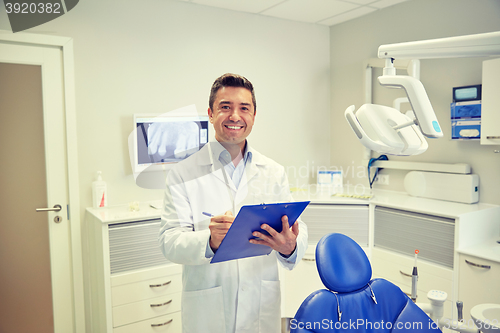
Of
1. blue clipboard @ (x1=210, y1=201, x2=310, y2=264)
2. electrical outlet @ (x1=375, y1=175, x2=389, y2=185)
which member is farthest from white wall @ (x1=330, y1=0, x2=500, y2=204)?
blue clipboard @ (x1=210, y1=201, x2=310, y2=264)

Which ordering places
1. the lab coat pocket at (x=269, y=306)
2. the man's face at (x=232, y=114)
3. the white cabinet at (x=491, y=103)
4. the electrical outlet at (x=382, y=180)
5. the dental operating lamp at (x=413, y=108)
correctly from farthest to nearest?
the electrical outlet at (x=382, y=180) < the white cabinet at (x=491, y=103) < the lab coat pocket at (x=269, y=306) < the man's face at (x=232, y=114) < the dental operating lamp at (x=413, y=108)

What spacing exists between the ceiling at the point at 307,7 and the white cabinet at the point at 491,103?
3.49 ft

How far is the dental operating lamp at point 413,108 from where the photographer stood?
0.96 meters

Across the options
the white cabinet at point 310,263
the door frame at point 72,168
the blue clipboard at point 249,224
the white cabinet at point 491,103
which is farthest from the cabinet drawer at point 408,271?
the door frame at point 72,168

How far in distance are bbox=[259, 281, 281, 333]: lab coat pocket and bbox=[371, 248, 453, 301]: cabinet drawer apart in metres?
1.31

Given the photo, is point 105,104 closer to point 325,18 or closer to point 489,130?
point 325,18

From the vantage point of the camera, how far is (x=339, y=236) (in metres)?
1.56

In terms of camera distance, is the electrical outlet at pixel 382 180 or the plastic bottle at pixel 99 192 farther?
the electrical outlet at pixel 382 180

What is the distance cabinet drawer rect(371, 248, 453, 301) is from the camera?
2.34m

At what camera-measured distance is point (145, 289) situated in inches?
94.8

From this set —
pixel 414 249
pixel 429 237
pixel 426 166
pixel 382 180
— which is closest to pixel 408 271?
pixel 414 249

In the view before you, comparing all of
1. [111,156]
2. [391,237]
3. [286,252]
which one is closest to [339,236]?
[286,252]

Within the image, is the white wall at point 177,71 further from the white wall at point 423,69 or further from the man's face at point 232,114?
the man's face at point 232,114

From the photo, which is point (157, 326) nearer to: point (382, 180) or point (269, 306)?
point (269, 306)
